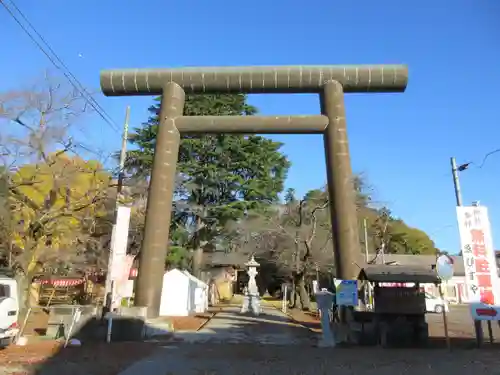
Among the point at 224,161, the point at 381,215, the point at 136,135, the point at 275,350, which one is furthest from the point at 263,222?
the point at 275,350

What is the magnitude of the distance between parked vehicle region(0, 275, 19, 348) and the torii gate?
3170 millimetres

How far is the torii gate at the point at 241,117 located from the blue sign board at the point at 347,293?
57.2 inches

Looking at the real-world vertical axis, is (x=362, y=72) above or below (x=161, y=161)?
above

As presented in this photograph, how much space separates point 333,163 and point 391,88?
325 centimetres

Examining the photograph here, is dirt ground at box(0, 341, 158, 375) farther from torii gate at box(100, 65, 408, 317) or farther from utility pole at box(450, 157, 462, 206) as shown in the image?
utility pole at box(450, 157, 462, 206)

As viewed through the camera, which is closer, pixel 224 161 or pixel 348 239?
pixel 348 239

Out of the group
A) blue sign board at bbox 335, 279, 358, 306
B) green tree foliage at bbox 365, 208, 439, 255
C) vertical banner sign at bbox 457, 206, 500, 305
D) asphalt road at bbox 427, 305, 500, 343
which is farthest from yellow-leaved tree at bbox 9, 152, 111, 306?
green tree foliage at bbox 365, 208, 439, 255

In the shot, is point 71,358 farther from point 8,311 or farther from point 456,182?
point 456,182

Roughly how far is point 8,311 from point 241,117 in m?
8.21

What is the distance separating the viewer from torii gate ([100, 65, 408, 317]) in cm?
1233

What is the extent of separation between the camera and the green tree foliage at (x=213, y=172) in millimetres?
27516

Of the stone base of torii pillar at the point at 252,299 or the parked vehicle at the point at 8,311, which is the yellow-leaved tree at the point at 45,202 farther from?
the stone base of torii pillar at the point at 252,299

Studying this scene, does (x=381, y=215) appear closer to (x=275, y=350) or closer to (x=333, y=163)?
(x=333, y=163)

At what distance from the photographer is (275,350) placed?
9.83 m
